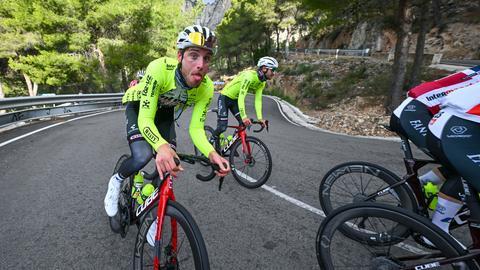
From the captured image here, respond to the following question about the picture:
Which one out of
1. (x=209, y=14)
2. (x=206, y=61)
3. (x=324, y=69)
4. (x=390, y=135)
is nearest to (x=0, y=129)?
(x=206, y=61)

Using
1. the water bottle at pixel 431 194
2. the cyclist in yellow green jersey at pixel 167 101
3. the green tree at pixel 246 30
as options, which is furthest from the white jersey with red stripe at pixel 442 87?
the green tree at pixel 246 30

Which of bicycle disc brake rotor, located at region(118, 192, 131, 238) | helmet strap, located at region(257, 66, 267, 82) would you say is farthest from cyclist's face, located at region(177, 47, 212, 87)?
helmet strap, located at region(257, 66, 267, 82)

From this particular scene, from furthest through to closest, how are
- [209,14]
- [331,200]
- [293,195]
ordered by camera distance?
[209,14]
[293,195]
[331,200]

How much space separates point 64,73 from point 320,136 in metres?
21.8

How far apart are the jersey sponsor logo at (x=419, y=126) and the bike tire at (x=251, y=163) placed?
2.22 m

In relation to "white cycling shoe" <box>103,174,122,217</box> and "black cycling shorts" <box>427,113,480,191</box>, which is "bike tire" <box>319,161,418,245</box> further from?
"white cycling shoe" <box>103,174,122,217</box>

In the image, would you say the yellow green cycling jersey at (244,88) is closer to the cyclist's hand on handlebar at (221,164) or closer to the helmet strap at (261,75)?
the helmet strap at (261,75)

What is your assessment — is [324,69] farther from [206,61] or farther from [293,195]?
[206,61]

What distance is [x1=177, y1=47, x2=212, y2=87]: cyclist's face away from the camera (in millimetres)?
2338

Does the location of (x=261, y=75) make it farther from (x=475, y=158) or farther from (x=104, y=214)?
(x=475, y=158)

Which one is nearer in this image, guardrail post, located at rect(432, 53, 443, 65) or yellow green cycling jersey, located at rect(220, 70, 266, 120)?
yellow green cycling jersey, located at rect(220, 70, 266, 120)

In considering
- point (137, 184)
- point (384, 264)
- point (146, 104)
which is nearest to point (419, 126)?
point (384, 264)

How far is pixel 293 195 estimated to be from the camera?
405cm

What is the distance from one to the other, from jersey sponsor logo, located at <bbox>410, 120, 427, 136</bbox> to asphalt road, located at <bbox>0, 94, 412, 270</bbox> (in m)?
1.56
